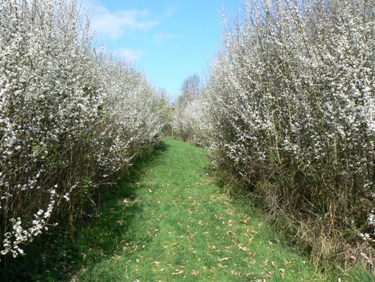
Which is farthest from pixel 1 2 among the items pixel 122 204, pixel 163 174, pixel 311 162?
pixel 163 174

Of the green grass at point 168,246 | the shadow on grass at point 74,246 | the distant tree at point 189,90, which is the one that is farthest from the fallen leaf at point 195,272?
the distant tree at point 189,90

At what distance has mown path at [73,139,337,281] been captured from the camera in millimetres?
5766

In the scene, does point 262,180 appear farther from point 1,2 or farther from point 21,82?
point 1,2

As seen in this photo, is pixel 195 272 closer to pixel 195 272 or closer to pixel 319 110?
pixel 195 272

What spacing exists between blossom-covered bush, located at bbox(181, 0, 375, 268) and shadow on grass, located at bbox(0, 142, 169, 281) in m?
3.77

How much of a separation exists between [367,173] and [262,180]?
3.31 metres

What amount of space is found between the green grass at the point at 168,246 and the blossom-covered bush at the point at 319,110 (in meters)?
0.98

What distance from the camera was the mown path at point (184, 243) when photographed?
577cm

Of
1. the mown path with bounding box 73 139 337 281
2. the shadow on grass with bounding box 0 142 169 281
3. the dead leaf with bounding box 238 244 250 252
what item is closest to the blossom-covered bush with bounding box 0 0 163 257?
the shadow on grass with bounding box 0 142 169 281

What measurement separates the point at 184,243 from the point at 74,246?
2348 mm

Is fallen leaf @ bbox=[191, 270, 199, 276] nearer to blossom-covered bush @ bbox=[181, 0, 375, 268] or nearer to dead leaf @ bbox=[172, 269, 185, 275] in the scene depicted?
dead leaf @ bbox=[172, 269, 185, 275]

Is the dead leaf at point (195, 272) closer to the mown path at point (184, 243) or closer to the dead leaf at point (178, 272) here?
the mown path at point (184, 243)

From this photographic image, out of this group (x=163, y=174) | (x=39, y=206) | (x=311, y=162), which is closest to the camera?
(x=39, y=206)

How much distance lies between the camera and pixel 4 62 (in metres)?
4.24
